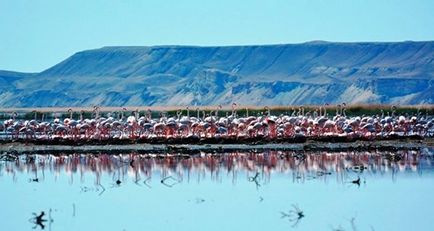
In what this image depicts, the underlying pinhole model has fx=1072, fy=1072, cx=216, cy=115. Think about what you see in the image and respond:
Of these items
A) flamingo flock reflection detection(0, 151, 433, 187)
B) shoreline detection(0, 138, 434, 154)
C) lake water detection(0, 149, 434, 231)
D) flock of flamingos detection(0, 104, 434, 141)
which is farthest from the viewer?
flock of flamingos detection(0, 104, 434, 141)

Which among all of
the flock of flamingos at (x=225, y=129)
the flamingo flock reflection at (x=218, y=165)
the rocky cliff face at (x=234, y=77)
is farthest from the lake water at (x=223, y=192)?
the rocky cliff face at (x=234, y=77)

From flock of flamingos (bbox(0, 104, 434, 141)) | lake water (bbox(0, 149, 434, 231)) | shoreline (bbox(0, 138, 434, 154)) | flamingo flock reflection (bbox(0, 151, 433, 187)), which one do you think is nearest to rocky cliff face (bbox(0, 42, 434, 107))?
flock of flamingos (bbox(0, 104, 434, 141))

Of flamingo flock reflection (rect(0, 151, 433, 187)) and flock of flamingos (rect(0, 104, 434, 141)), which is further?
flock of flamingos (rect(0, 104, 434, 141))

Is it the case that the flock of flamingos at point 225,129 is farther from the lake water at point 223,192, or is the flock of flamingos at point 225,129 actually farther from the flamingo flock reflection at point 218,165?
the lake water at point 223,192

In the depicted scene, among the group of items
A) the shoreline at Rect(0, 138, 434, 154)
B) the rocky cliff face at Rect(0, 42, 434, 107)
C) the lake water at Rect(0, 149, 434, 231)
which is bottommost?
the lake water at Rect(0, 149, 434, 231)

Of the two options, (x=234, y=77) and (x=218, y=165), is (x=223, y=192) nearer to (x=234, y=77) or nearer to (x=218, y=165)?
(x=218, y=165)

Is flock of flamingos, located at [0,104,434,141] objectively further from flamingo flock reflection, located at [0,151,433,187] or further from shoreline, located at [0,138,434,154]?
flamingo flock reflection, located at [0,151,433,187]

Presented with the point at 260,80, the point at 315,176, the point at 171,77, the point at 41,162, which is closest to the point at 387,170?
the point at 315,176

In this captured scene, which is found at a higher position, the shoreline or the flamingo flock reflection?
the shoreline
